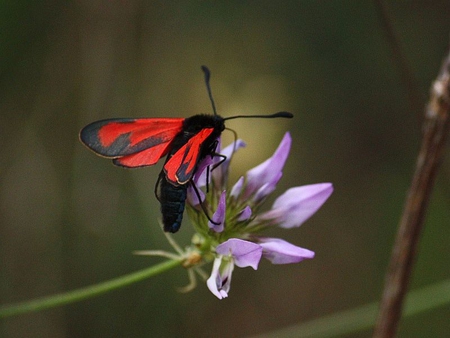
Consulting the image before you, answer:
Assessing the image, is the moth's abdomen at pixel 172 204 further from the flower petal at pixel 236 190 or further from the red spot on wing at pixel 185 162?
the flower petal at pixel 236 190

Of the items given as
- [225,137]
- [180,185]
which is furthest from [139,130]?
[225,137]

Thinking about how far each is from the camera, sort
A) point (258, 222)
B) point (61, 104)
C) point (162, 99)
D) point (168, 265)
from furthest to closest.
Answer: point (162, 99)
point (61, 104)
point (258, 222)
point (168, 265)

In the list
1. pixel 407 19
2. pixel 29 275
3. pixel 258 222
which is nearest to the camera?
pixel 258 222

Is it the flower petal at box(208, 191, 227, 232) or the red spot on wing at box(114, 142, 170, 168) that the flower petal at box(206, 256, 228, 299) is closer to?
the flower petal at box(208, 191, 227, 232)

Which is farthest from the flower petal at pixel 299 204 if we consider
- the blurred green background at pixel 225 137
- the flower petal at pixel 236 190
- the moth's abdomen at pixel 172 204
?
the blurred green background at pixel 225 137

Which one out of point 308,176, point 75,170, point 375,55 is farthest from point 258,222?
point 375,55

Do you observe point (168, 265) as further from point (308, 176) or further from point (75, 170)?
point (308, 176)

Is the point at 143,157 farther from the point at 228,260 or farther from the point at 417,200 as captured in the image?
the point at 417,200
